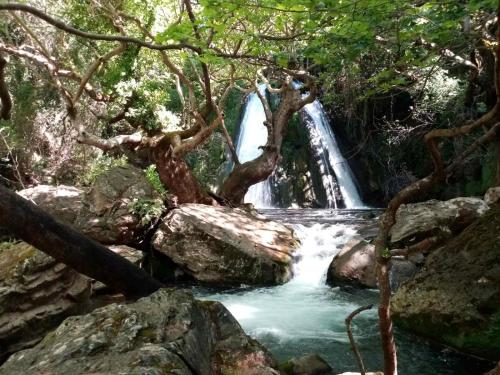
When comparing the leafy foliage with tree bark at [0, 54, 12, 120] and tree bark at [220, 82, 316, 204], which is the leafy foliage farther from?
tree bark at [0, 54, 12, 120]

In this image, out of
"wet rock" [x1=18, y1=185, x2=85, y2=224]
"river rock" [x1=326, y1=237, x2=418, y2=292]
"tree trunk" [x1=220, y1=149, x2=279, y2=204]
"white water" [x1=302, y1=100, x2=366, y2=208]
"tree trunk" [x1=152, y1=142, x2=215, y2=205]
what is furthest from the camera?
"white water" [x1=302, y1=100, x2=366, y2=208]

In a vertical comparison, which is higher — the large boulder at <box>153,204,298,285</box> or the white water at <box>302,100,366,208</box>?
the white water at <box>302,100,366,208</box>

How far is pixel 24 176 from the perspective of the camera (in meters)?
13.2

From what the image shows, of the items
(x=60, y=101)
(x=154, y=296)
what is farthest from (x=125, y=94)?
(x=154, y=296)

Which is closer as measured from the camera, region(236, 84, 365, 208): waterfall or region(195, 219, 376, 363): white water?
region(195, 219, 376, 363): white water

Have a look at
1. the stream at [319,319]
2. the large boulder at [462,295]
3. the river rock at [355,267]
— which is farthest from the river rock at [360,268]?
the large boulder at [462,295]

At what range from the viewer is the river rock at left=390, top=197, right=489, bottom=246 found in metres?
7.33

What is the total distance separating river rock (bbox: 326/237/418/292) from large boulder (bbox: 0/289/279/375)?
14.7ft

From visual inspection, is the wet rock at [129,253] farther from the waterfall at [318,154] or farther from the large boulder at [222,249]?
the waterfall at [318,154]

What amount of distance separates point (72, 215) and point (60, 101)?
21.1 feet

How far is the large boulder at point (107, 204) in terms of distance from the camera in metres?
8.51

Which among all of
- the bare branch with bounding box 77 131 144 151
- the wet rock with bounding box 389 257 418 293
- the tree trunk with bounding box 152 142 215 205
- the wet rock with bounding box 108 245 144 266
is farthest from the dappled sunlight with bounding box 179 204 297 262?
the wet rock with bounding box 389 257 418 293

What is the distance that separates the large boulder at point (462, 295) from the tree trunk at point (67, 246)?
3.07m

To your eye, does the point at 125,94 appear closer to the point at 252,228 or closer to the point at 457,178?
the point at 252,228
